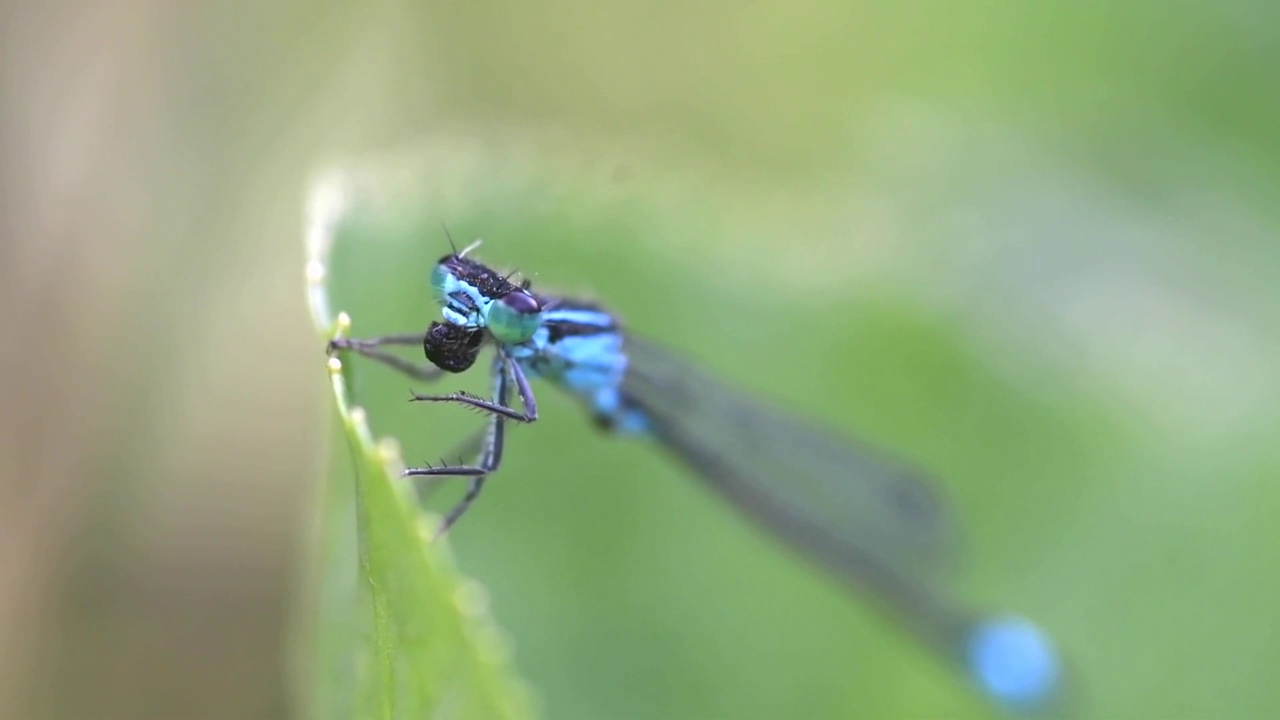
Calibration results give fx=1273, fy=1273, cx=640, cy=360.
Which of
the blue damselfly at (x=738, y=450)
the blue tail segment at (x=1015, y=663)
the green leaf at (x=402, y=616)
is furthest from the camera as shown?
the blue tail segment at (x=1015, y=663)

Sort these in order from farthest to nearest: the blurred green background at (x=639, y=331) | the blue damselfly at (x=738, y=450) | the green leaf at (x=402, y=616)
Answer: the blurred green background at (x=639, y=331), the blue damselfly at (x=738, y=450), the green leaf at (x=402, y=616)

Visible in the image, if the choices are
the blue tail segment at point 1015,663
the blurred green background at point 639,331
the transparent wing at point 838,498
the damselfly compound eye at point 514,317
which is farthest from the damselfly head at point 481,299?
the blue tail segment at point 1015,663

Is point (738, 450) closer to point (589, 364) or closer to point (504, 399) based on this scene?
point (589, 364)

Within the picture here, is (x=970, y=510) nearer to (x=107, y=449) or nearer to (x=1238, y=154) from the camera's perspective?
(x=1238, y=154)

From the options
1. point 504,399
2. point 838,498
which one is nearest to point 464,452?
point 504,399

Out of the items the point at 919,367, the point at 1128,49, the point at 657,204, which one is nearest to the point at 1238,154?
the point at 1128,49

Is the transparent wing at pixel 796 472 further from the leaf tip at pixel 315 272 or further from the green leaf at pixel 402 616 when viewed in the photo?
the green leaf at pixel 402 616

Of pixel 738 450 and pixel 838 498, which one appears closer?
pixel 738 450
